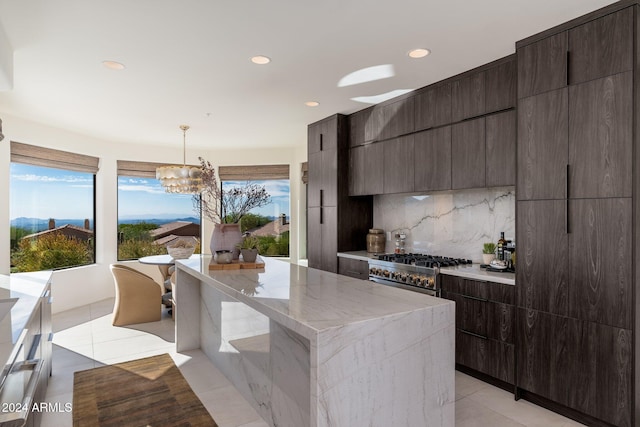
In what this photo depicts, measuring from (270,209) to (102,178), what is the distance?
292 centimetres

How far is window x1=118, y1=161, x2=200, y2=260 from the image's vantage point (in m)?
7.09

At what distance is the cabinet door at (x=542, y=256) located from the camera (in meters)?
2.70

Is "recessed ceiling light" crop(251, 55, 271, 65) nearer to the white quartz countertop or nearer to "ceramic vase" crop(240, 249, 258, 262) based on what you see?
"ceramic vase" crop(240, 249, 258, 262)

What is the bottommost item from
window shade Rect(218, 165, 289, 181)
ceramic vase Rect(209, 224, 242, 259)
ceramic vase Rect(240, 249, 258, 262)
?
ceramic vase Rect(240, 249, 258, 262)

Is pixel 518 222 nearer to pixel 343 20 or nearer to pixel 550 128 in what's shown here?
pixel 550 128

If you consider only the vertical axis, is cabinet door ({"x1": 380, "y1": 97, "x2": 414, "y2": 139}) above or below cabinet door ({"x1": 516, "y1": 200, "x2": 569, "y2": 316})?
above

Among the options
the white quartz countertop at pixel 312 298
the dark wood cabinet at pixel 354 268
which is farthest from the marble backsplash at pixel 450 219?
the white quartz countertop at pixel 312 298

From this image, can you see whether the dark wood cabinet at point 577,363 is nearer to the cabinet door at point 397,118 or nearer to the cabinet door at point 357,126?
the cabinet door at point 397,118

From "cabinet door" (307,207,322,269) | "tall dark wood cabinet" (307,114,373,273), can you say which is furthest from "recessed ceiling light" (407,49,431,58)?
"cabinet door" (307,207,322,269)

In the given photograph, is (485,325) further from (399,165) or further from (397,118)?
(397,118)

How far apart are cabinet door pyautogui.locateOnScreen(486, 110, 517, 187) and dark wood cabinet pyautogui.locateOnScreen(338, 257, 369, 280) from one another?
5.45 feet

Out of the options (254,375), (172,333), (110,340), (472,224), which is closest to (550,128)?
(472,224)

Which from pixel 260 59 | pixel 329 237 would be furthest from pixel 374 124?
pixel 260 59

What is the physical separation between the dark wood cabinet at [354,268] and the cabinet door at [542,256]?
178 centimetres
